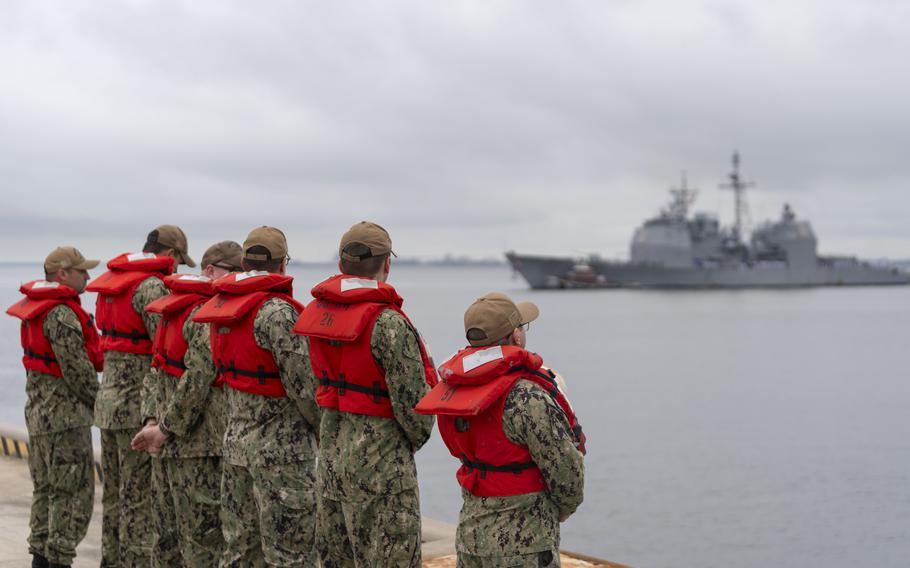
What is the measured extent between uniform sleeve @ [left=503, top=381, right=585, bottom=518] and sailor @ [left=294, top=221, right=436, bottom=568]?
0.60m

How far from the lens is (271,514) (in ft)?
15.4

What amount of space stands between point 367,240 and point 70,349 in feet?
9.12

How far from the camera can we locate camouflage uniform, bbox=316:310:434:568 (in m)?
4.20

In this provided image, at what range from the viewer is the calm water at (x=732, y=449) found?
54.9ft

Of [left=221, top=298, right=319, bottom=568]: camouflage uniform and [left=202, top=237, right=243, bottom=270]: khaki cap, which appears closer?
[left=221, top=298, right=319, bottom=568]: camouflage uniform

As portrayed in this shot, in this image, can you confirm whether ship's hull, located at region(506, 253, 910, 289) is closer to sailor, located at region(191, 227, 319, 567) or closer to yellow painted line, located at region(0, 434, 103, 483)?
yellow painted line, located at region(0, 434, 103, 483)

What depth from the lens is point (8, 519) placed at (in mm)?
8062

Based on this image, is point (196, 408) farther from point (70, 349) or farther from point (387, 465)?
point (70, 349)

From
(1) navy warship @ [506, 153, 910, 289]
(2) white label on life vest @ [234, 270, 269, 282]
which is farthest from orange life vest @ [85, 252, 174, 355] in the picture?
(1) navy warship @ [506, 153, 910, 289]

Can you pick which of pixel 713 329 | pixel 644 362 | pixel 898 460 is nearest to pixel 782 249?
pixel 713 329

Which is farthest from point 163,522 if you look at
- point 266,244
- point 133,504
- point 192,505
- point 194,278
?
point 266,244

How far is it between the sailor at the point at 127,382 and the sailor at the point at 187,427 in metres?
0.36

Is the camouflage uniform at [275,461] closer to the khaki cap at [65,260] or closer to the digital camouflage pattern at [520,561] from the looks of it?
the digital camouflage pattern at [520,561]

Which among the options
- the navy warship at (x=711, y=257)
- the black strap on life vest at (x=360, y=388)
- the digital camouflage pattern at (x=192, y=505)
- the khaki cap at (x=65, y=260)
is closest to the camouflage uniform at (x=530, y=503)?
the black strap on life vest at (x=360, y=388)
